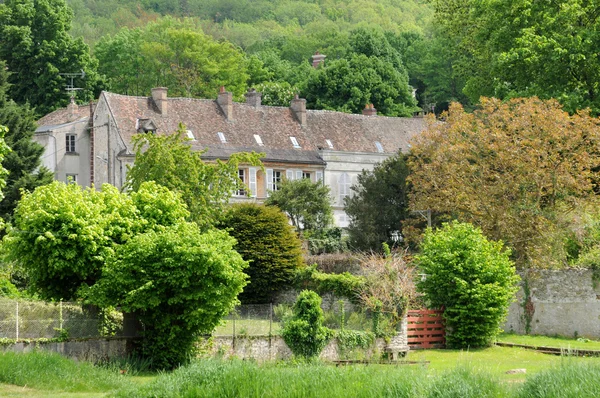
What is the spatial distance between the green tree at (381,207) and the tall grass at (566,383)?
28.8 m

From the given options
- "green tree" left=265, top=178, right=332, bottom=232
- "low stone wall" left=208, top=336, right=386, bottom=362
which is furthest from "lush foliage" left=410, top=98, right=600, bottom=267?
"green tree" left=265, top=178, right=332, bottom=232

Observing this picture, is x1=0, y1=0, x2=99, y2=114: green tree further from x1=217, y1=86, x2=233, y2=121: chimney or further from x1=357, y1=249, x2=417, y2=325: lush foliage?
x1=357, y1=249, x2=417, y2=325: lush foliage

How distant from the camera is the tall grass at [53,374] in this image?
92.7ft

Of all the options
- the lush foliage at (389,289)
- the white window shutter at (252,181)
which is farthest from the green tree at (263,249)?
the white window shutter at (252,181)

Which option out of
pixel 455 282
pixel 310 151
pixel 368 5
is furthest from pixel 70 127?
pixel 368 5

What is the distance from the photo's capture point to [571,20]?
49.5 m

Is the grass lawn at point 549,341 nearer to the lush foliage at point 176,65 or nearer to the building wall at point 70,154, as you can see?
the building wall at point 70,154

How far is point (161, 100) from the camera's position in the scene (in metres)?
65.2

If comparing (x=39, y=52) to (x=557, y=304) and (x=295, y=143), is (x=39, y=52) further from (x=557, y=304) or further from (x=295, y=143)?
(x=557, y=304)

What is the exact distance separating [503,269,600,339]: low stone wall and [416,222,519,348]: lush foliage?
6.73 feet

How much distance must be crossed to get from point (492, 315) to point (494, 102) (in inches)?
441

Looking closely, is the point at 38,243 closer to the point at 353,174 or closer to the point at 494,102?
the point at 494,102

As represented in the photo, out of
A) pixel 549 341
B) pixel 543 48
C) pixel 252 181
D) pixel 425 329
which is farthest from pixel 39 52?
pixel 549 341

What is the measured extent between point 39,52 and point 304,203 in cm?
2886
